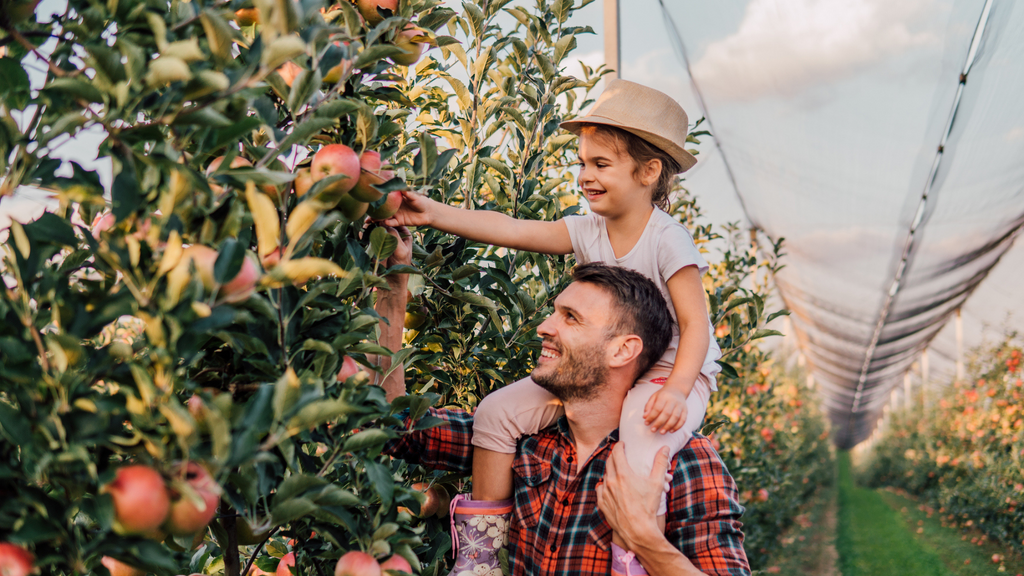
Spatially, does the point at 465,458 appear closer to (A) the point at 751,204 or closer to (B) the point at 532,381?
(B) the point at 532,381

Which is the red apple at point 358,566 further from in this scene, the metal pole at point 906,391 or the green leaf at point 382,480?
the metal pole at point 906,391

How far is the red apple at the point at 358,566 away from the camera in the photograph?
33.8 inches

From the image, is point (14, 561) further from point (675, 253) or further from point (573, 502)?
point (675, 253)

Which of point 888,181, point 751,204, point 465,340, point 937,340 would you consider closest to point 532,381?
point 465,340

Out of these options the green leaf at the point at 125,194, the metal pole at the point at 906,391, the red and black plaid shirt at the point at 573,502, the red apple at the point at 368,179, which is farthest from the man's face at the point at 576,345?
the metal pole at the point at 906,391

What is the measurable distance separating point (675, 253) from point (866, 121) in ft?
12.5

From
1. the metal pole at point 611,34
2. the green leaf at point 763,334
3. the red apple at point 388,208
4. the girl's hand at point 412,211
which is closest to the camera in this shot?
the red apple at point 388,208

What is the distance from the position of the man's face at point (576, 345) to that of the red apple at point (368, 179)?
640mm

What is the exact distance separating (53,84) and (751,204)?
22.3 feet

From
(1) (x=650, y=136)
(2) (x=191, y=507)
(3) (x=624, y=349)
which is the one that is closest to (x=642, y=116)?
(1) (x=650, y=136)

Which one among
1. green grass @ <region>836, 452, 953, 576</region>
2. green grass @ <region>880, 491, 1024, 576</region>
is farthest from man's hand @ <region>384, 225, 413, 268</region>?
green grass @ <region>836, 452, 953, 576</region>

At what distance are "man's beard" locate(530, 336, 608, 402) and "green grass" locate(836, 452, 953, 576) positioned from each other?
7526mm

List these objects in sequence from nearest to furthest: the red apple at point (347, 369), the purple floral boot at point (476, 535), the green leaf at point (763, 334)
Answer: the red apple at point (347, 369) < the purple floral boot at point (476, 535) < the green leaf at point (763, 334)

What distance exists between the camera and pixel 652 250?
5.61ft
